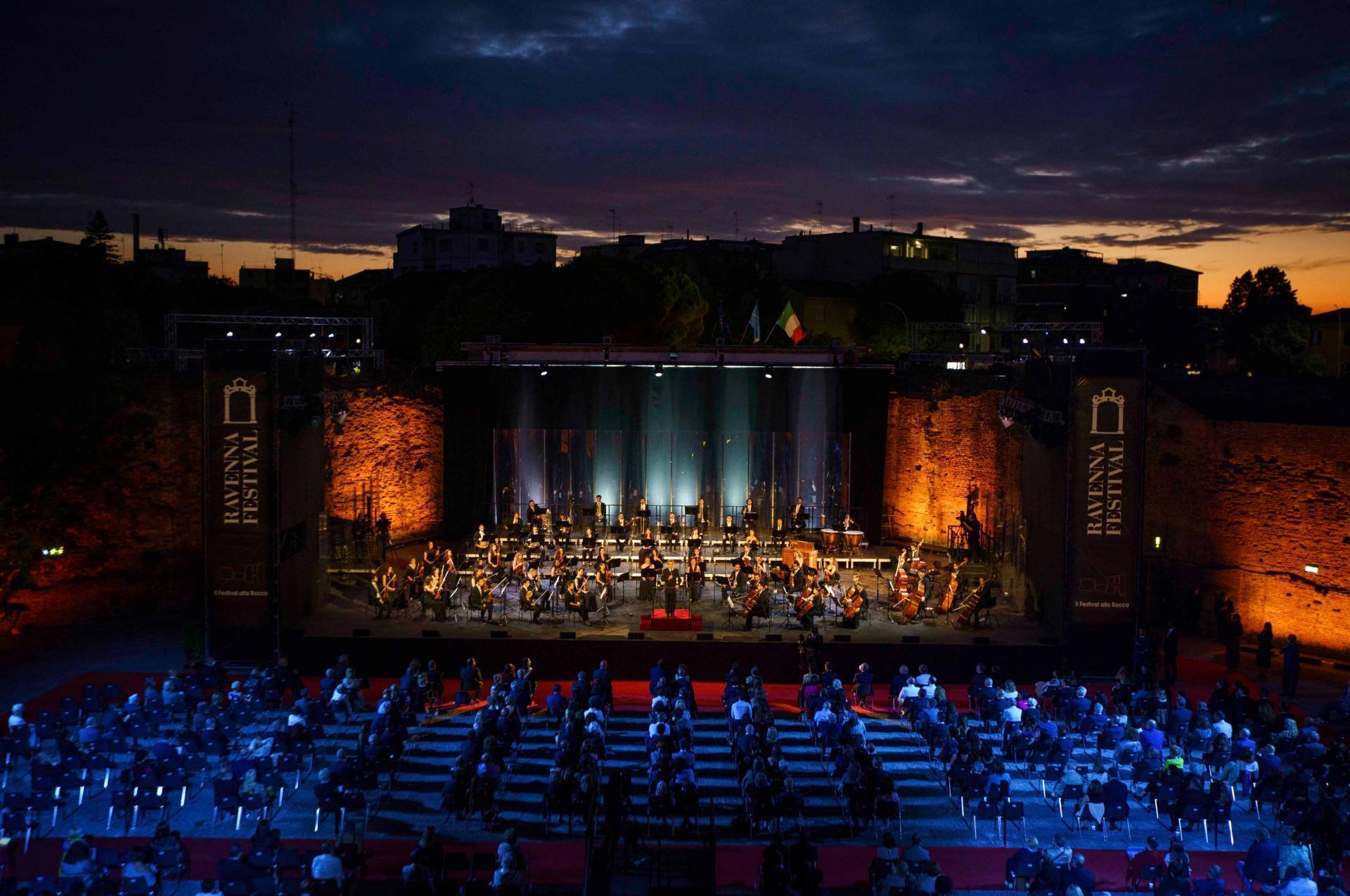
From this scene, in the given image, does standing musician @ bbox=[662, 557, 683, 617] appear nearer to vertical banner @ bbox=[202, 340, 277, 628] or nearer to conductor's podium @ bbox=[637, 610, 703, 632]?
conductor's podium @ bbox=[637, 610, 703, 632]

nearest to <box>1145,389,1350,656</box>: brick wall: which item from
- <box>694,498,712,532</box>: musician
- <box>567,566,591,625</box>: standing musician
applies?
<box>694,498,712,532</box>: musician

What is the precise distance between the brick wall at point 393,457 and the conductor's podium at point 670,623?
9579mm

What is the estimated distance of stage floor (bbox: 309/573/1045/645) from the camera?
59.8 feet

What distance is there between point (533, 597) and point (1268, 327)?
28.7 metres

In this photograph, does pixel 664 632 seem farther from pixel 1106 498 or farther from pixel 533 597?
pixel 1106 498

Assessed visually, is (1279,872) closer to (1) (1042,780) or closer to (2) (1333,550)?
(1) (1042,780)

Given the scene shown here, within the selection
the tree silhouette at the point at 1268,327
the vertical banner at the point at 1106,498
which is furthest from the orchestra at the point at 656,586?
the tree silhouette at the point at 1268,327

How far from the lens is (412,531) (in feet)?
88.5

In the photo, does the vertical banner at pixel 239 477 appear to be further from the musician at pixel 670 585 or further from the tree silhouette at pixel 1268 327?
the tree silhouette at pixel 1268 327

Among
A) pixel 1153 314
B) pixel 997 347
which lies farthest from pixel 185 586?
pixel 997 347

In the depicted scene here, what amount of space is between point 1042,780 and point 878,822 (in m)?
2.36

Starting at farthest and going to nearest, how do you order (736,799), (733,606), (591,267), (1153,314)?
(1153,314) < (591,267) < (733,606) < (736,799)

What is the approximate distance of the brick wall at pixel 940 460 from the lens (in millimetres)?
25375

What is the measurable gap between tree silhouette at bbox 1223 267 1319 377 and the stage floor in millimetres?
18052
